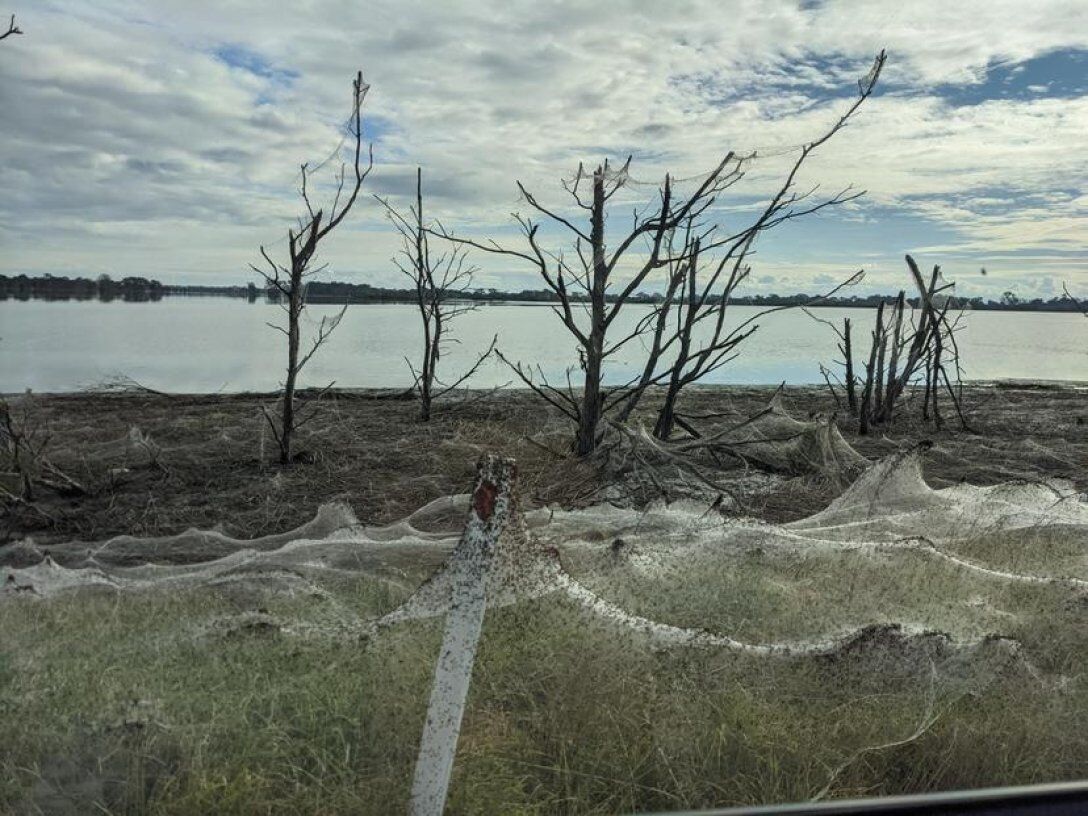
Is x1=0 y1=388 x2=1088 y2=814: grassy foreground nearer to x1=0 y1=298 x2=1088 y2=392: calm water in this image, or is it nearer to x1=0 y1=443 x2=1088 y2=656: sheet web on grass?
x1=0 y1=443 x2=1088 y2=656: sheet web on grass

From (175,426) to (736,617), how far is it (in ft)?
25.8

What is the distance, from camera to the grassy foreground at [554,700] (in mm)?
2148

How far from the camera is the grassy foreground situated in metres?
2.15

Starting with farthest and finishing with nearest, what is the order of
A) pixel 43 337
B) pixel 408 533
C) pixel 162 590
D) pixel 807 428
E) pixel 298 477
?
pixel 43 337
pixel 807 428
pixel 298 477
pixel 408 533
pixel 162 590

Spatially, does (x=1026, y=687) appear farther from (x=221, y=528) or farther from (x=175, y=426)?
(x=175, y=426)

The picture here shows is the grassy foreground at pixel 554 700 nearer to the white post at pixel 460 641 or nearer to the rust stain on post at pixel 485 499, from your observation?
the white post at pixel 460 641

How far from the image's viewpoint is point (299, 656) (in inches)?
99.7

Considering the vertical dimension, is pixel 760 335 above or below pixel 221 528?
above

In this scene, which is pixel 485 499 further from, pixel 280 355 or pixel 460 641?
pixel 280 355

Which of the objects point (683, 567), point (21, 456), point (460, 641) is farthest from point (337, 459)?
point (460, 641)

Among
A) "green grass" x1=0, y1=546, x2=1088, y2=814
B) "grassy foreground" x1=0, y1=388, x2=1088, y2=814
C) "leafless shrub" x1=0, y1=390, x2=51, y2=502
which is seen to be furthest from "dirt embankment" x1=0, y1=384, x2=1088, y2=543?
"green grass" x1=0, y1=546, x2=1088, y2=814

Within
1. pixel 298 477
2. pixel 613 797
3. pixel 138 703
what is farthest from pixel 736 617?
pixel 298 477

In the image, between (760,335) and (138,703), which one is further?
(760,335)

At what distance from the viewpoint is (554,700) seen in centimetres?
252
